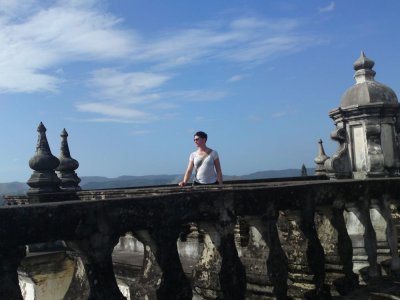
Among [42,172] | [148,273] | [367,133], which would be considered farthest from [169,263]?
[42,172]

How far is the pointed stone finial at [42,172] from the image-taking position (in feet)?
36.4

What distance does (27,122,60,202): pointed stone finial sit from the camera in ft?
36.4

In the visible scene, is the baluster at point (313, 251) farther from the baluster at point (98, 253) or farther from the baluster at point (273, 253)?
the baluster at point (98, 253)

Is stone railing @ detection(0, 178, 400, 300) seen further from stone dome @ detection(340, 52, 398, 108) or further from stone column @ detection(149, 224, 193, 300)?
stone dome @ detection(340, 52, 398, 108)

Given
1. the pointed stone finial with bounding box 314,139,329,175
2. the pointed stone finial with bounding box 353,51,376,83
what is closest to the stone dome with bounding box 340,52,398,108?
the pointed stone finial with bounding box 353,51,376,83

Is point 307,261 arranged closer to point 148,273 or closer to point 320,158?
point 148,273

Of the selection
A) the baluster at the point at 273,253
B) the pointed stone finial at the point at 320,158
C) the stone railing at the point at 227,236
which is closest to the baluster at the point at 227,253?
the stone railing at the point at 227,236

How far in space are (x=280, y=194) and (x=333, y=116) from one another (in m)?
5.91

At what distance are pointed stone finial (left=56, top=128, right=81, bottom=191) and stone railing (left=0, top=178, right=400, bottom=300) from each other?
35.8 feet

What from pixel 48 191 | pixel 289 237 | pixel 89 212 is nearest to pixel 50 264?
pixel 48 191

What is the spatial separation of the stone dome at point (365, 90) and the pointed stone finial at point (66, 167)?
991cm

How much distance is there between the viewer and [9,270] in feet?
8.87

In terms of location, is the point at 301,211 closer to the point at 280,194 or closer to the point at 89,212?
the point at 280,194

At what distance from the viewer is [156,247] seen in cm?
335
